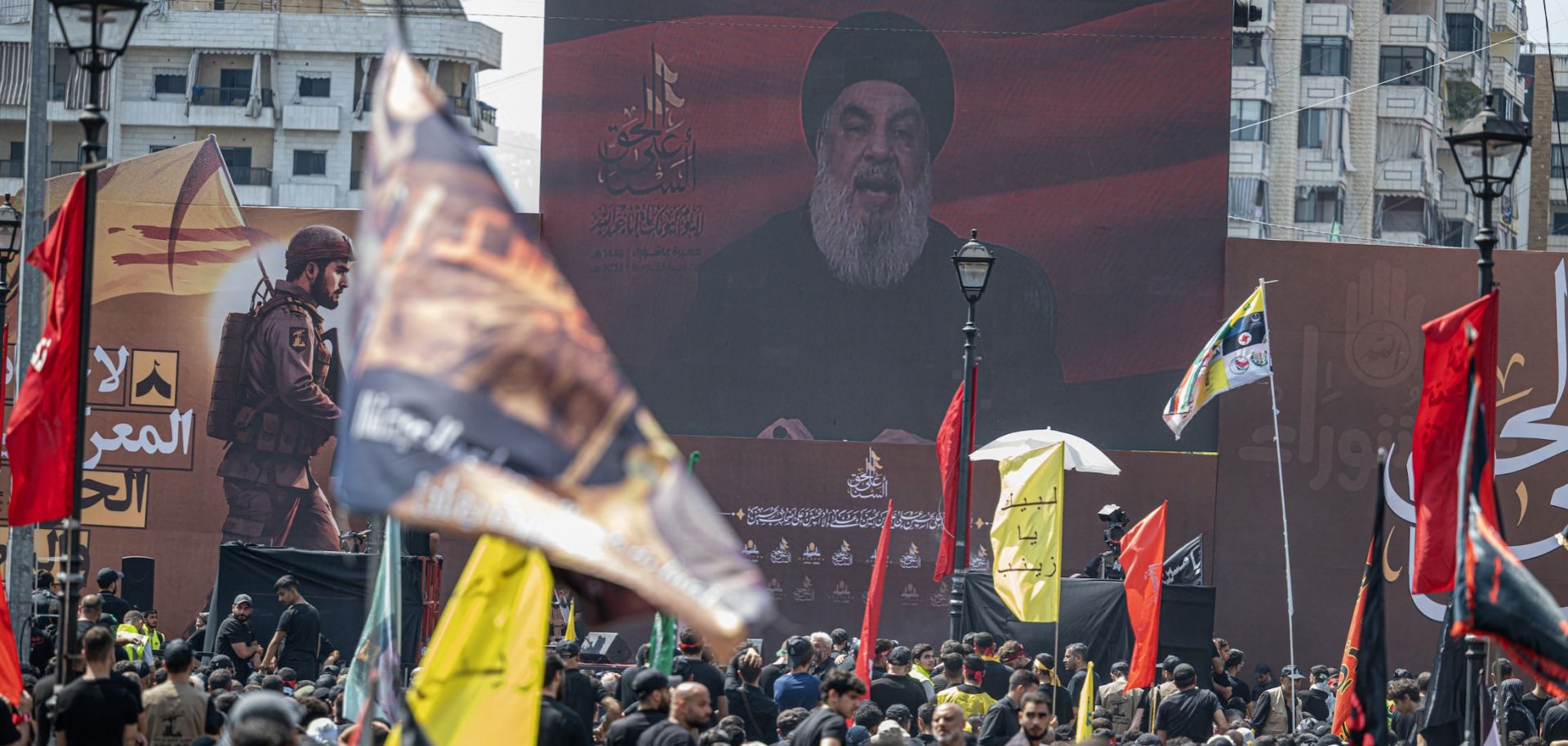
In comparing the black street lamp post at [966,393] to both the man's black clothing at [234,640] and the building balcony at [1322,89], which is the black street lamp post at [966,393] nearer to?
the man's black clothing at [234,640]

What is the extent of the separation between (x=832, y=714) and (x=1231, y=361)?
466 inches

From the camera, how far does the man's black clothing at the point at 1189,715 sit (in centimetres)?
1201

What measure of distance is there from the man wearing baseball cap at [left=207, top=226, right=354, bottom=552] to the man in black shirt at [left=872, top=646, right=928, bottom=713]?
13185 millimetres

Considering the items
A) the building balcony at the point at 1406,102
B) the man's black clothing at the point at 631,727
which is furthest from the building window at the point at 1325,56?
the man's black clothing at the point at 631,727

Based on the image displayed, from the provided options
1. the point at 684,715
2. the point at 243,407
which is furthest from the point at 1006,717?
the point at 243,407

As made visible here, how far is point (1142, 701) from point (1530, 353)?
1085 cm

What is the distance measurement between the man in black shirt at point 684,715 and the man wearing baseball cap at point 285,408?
1634 cm

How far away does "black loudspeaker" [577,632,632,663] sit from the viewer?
701 inches

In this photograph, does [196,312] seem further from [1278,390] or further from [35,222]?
[1278,390]

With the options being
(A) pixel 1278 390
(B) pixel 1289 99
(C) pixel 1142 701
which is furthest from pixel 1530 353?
(B) pixel 1289 99

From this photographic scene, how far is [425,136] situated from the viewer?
13.8ft

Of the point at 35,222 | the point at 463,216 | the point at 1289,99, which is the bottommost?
the point at 463,216

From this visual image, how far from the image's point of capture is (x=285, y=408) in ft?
76.3

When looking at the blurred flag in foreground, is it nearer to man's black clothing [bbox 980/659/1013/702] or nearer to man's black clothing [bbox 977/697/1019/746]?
man's black clothing [bbox 977/697/1019/746]
